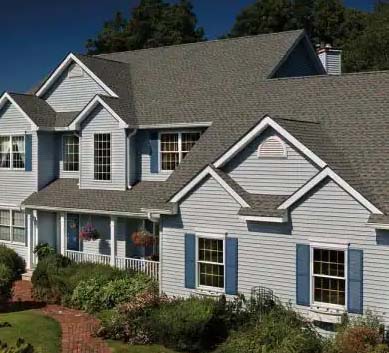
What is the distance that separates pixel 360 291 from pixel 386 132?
504 centimetres

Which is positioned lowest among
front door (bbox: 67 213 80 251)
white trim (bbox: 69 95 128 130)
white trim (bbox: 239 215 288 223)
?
front door (bbox: 67 213 80 251)

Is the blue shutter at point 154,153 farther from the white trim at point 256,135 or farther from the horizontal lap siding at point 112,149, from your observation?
the white trim at point 256,135

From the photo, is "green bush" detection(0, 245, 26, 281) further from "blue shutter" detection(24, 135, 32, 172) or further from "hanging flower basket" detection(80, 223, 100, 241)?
"hanging flower basket" detection(80, 223, 100, 241)

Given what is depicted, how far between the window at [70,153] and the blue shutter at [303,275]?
1424 centimetres

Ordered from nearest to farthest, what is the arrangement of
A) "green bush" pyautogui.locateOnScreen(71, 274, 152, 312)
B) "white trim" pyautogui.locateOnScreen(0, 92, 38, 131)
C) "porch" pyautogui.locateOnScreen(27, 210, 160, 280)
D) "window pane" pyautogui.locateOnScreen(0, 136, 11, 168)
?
"green bush" pyautogui.locateOnScreen(71, 274, 152, 312)
"porch" pyautogui.locateOnScreen(27, 210, 160, 280)
"white trim" pyautogui.locateOnScreen(0, 92, 38, 131)
"window pane" pyautogui.locateOnScreen(0, 136, 11, 168)

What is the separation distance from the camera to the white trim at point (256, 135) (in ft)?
58.1

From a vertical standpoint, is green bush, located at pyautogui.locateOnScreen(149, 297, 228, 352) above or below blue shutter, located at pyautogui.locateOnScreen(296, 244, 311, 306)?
below

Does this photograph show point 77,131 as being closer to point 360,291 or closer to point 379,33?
point 360,291

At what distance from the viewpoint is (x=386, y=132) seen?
18.8m

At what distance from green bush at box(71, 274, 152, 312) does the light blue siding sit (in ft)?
30.6

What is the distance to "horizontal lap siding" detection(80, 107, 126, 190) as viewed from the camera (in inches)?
1043

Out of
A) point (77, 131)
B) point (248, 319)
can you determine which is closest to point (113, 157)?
point (77, 131)

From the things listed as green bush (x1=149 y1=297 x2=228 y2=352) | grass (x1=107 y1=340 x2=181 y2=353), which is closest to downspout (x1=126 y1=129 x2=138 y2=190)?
green bush (x1=149 y1=297 x2=228 y2=352)

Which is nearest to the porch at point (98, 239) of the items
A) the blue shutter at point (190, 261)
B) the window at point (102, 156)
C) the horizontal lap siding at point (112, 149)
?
the horizontal lap siding at point (112, 149)
